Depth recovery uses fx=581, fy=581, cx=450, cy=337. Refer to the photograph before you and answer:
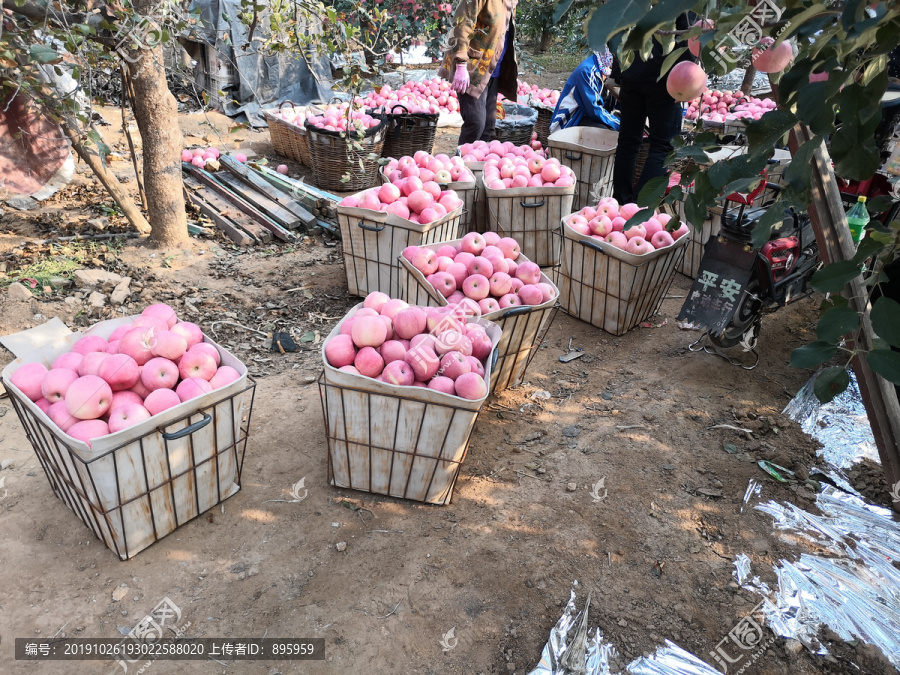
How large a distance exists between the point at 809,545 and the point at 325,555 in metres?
1.98

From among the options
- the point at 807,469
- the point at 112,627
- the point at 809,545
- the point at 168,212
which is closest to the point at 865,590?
the point at 809,545

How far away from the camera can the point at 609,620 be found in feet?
6.75

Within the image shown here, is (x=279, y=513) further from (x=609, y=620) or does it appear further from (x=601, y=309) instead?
(x=601, y=309)

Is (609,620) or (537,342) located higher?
(537,342)

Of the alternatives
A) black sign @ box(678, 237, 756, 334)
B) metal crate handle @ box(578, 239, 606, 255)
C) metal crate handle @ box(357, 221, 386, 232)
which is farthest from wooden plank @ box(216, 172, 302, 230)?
black sign @ box(678, 237, 756, 334)

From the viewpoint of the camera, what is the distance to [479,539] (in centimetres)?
236

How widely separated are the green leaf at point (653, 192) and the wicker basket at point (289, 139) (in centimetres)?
575

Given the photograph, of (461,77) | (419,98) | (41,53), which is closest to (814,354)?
(41,53)

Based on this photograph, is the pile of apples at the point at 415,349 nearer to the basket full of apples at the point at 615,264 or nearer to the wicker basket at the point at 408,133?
the basket full of apples at the point at 615,264

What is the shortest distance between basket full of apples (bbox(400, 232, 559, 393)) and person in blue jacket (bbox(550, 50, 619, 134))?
8.62 ft

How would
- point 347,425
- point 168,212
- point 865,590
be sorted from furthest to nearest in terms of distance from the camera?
1. point 168,212
2. point 347,425
3. point 865,590

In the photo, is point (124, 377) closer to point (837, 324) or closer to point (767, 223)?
point (767, 223)

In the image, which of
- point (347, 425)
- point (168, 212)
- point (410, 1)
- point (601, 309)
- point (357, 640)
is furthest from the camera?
point (410, 1)

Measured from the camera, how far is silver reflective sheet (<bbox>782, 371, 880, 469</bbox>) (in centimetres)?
293
